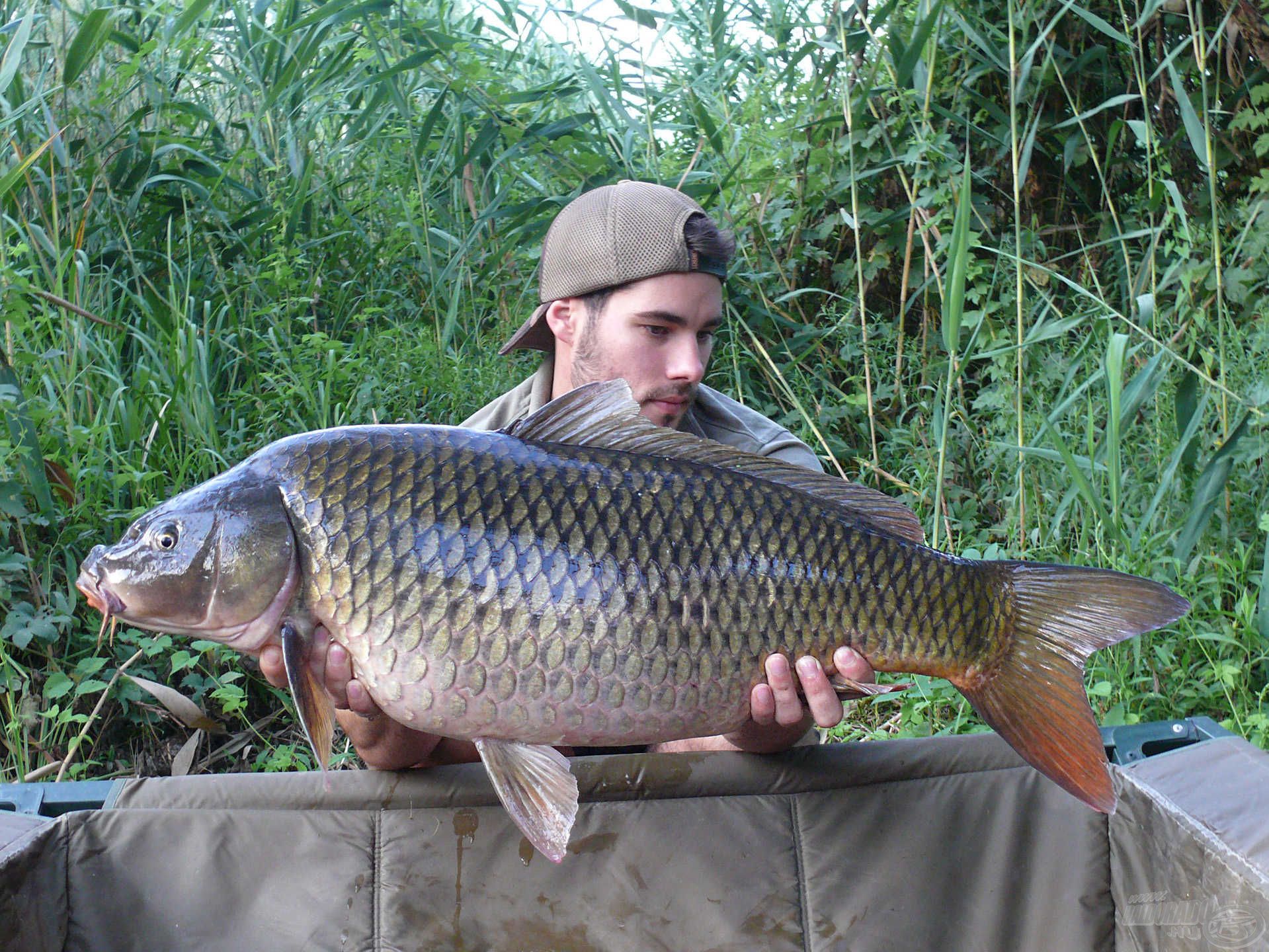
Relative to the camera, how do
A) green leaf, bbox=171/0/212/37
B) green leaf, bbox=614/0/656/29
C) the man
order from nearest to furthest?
1. the man
2. green leaf, bbox=171/0/212/37
3. green leaf, bbox=614/0/656/29

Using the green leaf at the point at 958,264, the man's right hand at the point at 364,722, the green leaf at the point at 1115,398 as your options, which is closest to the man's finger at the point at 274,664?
the man's right hand at the point at 364,722

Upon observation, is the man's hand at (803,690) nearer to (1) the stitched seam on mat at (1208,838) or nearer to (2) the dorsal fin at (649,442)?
(2) the dorsal fin at (649,442)

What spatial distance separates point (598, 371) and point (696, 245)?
0.27 metres

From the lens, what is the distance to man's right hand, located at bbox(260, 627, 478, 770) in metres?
1.24

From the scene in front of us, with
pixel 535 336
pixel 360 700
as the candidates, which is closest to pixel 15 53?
pixel 535 336

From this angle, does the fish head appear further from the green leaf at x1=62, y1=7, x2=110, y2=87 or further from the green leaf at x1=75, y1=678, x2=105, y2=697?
the green leaf at x1=62, y1=7, x2=110, y2=87

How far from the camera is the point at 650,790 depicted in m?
1.65

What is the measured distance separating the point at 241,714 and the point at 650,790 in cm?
97

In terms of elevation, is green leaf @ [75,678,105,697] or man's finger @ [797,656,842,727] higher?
man's finger @ [797,656,842,727]

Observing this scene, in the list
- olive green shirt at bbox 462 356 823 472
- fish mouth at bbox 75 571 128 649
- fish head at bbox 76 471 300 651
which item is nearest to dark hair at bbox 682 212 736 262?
olive green shirt at bbox 462 356 823 472

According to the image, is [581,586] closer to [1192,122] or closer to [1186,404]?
[1186,404]

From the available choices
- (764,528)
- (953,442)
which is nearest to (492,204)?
(953,442)

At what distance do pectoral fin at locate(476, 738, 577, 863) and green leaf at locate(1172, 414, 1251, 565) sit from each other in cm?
129

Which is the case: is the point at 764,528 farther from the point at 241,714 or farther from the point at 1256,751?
the point at 241,714
